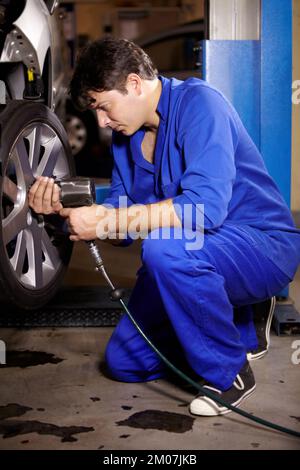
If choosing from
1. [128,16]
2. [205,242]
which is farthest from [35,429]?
[128,16]

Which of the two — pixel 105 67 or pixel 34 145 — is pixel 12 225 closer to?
pixel 34 145

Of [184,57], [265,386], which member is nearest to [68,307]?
[265,386]

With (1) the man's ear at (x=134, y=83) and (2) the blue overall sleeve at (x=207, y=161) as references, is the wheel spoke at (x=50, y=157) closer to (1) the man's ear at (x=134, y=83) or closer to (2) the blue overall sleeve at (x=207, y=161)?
(1) the man's ear at (x=134, y=83)

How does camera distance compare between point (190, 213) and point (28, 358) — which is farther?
point (28, 358)

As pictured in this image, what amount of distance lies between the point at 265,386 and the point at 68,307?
91 centimetres

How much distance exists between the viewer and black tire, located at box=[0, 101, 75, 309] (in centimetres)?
190

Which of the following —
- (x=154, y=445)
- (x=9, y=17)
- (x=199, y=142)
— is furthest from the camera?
(x=9, y=17)

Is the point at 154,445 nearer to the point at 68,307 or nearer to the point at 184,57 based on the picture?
the point at 68,307

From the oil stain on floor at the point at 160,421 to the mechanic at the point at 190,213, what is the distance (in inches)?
2.6

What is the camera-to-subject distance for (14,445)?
1714mm

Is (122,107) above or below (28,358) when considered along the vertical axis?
above

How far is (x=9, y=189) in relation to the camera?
75.3 inches

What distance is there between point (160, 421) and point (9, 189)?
0.71 metres

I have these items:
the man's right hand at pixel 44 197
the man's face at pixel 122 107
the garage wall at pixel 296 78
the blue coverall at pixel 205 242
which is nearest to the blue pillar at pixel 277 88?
the blue coverall at pixel 205 242
